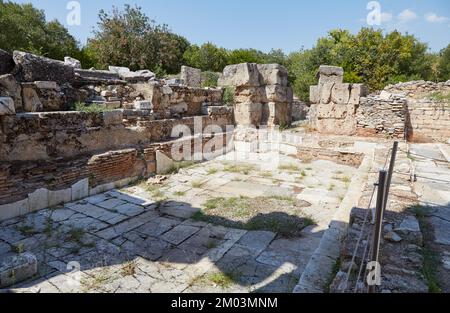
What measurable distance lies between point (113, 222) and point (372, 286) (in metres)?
3.34

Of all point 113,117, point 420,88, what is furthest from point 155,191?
point 420,88

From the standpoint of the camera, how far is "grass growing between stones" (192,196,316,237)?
13.0ft

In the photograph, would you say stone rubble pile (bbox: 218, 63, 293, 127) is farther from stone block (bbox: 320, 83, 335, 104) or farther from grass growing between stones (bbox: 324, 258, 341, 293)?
grass growing between stones (bbox: 324, 258, 341, 293)

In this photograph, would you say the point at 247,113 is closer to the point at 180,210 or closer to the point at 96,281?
the point at 180,210

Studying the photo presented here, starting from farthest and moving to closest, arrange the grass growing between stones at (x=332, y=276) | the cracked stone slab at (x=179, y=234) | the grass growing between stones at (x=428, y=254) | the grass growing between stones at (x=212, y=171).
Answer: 1. the grass growing between stones at (x=212, y=171)
2. the cracked stone slab at (x=179, y=234)
3. the grass growing between stones at (x=332, y=276)
4. the grass growing between stones at (x=428, y=254)

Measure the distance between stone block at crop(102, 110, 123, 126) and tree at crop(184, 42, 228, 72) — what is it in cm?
1702

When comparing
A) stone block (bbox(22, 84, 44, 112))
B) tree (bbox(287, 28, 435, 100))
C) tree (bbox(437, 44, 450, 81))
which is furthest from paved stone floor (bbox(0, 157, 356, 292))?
tree (bbox(437, 44, 450, 81))

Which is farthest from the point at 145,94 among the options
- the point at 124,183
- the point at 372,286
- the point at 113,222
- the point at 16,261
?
the point at 372,286

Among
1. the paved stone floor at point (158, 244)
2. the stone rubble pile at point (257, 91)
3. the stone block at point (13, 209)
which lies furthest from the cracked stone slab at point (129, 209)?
the stone rubble pile at point (257, 91)

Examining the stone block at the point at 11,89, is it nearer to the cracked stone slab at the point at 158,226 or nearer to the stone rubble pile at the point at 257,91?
the cracked stone slab at the point at 158,226

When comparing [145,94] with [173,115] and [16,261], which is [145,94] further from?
[16,261]

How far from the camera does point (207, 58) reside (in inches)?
885

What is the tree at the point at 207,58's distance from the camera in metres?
22.3

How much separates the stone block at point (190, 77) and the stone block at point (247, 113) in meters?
3.06
